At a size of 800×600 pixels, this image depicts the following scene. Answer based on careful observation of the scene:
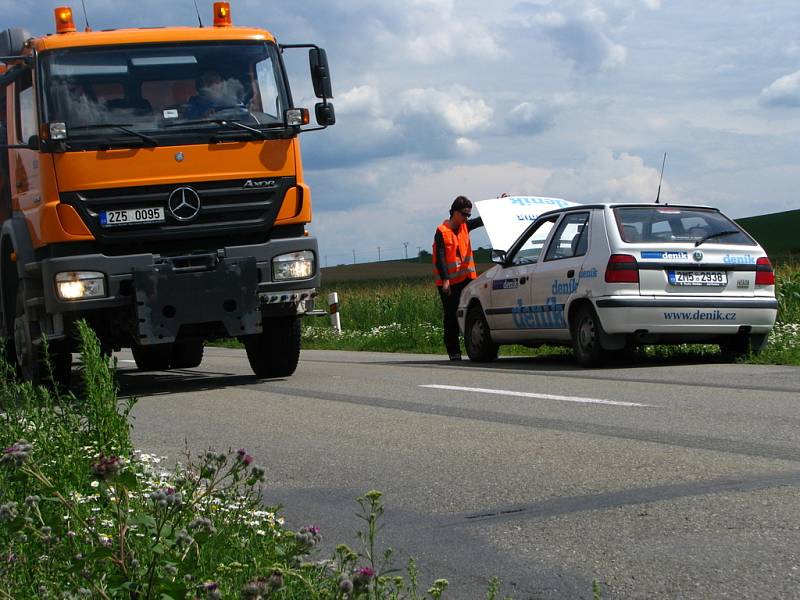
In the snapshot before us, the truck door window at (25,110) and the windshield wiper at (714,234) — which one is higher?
the truck door window at (25,110)

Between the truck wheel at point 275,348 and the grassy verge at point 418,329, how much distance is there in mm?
3843

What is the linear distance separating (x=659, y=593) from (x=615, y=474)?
7.45ft

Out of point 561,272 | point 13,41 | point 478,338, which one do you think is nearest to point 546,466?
point 561,272

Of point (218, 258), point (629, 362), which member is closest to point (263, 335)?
point (218, 258)

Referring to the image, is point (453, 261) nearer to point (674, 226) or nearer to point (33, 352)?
point (674, 226)

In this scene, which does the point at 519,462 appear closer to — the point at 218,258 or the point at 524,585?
the point at 524,585

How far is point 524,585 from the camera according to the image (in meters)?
4.28

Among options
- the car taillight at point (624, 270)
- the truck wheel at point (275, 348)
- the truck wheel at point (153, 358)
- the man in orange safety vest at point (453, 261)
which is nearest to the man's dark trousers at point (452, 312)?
the man in orange safety vest at point (453, 261)

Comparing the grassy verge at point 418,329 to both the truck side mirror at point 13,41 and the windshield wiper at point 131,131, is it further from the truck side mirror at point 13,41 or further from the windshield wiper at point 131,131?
the truck side mirror at point 13,41

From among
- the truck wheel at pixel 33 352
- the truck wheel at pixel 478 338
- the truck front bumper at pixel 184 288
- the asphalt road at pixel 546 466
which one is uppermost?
the truck front bumper at pixel 184 288

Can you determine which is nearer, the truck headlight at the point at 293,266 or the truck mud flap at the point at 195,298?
the truck mud flap at the point at 195,298

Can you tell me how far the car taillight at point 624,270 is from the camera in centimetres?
1272

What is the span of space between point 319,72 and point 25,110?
276 centimetres

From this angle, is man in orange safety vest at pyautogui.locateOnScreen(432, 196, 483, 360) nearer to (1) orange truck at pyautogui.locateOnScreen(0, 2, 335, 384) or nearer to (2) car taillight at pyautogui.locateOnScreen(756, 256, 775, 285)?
(2) car taillight at pyautogui.locateOnScreen(756, 256, 775, 285)
